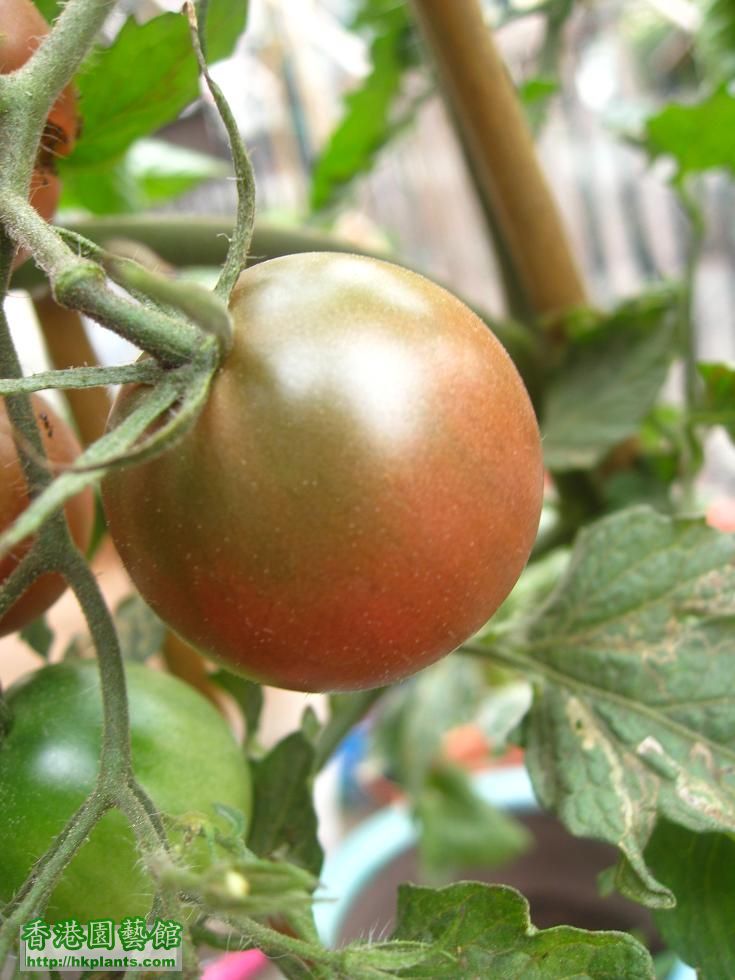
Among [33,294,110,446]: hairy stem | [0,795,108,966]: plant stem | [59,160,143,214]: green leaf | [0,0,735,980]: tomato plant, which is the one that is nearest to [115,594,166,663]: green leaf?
[0,0,735,980]: tomato plant

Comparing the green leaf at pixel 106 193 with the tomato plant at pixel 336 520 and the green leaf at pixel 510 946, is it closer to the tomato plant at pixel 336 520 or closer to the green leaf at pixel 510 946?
the tomato plant at pixel 336 520

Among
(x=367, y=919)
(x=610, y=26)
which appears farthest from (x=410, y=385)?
(x=610, y=26)

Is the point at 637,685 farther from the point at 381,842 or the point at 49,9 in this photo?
the point at 381,842

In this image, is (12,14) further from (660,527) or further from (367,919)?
(367,919)

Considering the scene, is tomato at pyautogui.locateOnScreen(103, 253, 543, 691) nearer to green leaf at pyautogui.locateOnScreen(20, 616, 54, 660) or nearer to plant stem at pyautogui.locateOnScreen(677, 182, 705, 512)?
green leaf at pyautogui.locateOnScreen(20, 616, 54, 660)

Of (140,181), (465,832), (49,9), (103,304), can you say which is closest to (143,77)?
(49,9)

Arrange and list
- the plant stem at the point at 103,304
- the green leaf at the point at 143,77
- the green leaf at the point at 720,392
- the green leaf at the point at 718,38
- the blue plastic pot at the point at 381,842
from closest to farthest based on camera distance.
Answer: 1. the plant stem at the point at 103,304
2. the green leaf at the point at 143,77
3. the green leaf at the point at 720,392
4. the green leaf at the point at 718,38
5. the blue plastic pot at the point at 381,842

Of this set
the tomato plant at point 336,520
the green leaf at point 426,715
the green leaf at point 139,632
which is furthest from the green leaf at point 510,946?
the green leaf at point 426,715
